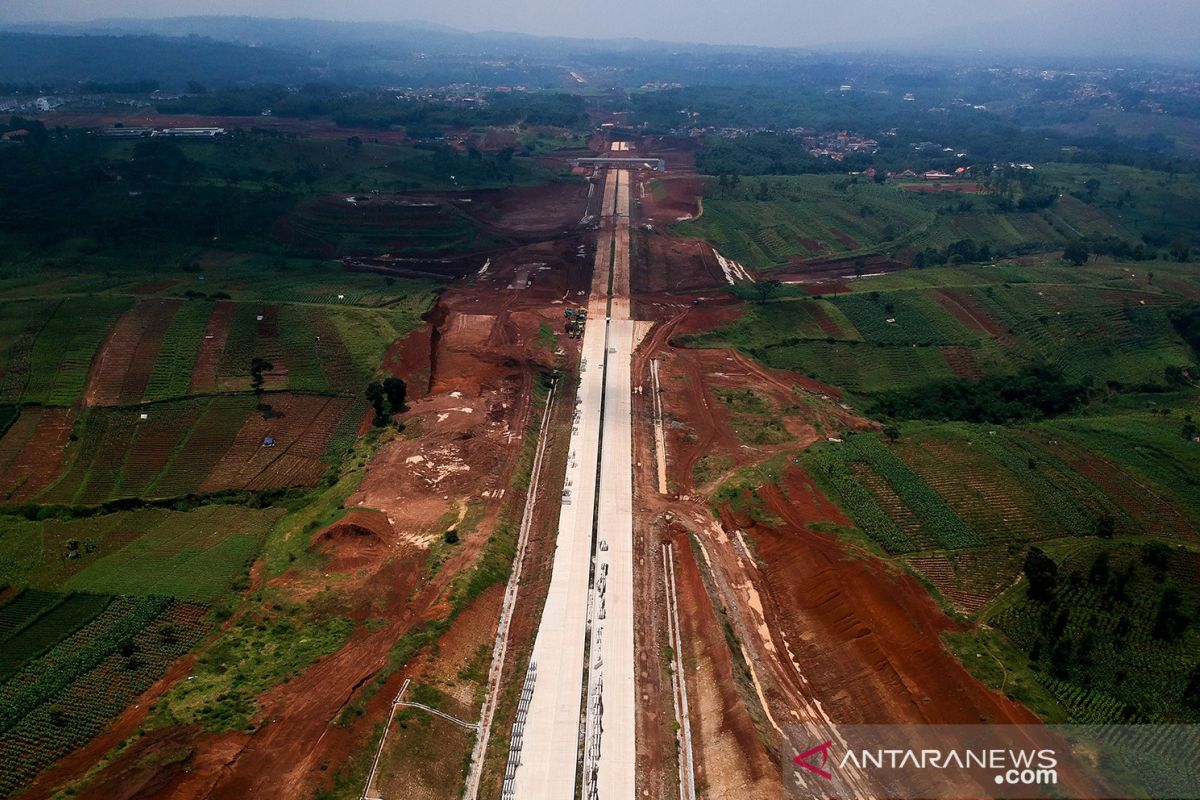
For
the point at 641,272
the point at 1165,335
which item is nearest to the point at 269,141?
the point at 641,272

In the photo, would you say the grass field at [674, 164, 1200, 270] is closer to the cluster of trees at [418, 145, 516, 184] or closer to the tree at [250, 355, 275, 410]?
the cluster of trees at [418, 145, 516, 184]

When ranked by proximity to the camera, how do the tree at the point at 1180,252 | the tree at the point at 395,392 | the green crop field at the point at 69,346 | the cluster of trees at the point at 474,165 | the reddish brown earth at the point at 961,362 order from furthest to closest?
the cluster of trees at the point at 474,165 < the tree at the point at 1180,252 < the reddish brown earth at the point at 961,362 < the green crop field at the point at 69,346 < the tree at the point at 395,392

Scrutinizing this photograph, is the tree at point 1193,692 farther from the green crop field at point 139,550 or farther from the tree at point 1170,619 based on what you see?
the green crop field at point 139,550

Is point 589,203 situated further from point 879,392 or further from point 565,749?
point 565,749

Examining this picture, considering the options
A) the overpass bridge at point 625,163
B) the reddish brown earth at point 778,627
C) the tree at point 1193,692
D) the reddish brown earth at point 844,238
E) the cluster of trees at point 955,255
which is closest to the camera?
the tree at point 1193,692

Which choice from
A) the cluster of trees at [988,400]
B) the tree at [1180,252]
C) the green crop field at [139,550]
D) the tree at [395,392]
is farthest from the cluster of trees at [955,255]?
the green crop field at [139,550]

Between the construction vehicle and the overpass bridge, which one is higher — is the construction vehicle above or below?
below

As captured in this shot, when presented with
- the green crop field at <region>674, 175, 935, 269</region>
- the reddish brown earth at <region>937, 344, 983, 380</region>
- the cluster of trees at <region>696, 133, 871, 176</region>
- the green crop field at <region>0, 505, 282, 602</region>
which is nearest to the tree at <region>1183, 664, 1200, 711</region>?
the reddish brown earth at <region>937, 344, 983, 380</region>

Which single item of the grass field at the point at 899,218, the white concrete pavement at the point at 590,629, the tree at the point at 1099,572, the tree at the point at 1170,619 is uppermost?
the grass field at the point at 899,218
